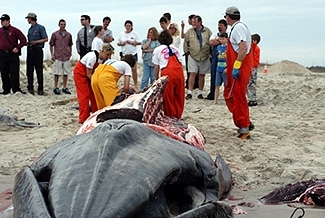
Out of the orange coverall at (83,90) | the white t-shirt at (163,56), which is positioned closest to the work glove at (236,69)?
the white t-shirt at (163,56)

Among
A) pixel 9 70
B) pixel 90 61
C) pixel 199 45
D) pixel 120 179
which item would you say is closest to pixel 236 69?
pixel 90 61

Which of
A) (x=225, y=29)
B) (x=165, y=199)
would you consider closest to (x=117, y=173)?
(x=165, y=199)

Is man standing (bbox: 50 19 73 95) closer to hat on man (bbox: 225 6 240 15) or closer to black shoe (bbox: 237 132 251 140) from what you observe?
hat on man (bbox: 225 6 240 15)

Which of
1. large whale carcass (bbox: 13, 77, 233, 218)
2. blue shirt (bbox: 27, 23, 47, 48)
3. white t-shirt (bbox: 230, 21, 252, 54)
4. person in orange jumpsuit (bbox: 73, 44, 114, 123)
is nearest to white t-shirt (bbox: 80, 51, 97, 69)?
person in orange jumpsuit (bbox: 73, 44, 114, 123)

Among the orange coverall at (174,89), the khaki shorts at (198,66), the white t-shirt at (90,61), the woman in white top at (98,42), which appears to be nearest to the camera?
the orange coverall at (174,89)

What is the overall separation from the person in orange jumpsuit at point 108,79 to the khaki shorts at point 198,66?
4.71m

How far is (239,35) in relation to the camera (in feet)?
26.3

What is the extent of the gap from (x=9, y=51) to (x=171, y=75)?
745 cm

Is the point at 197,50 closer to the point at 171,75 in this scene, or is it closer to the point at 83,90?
the point at 83,90

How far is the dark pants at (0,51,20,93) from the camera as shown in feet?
49.8

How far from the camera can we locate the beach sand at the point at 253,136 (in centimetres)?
575

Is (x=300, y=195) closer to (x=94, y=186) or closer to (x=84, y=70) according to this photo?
(x=94, y=186)

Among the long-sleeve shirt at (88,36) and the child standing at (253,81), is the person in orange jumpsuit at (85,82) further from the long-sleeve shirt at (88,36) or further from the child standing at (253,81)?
the long-sleeve shirt at (88,36)

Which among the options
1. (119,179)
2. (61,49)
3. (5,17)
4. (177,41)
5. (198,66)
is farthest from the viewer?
(61,49)
